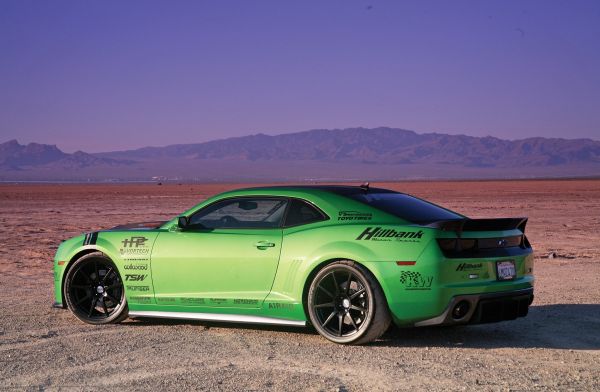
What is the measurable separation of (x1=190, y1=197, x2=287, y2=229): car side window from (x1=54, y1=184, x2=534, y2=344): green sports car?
12mm

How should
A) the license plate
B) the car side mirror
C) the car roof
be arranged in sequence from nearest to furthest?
1. the license plate
2. the car roof
3. the car side mirror

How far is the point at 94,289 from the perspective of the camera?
30.0ft

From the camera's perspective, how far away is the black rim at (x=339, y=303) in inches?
303

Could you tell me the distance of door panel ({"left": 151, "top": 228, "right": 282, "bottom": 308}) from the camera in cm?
812

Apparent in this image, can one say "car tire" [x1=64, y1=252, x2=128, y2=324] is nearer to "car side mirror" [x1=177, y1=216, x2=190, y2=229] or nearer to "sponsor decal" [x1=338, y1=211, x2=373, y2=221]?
"car side mirror" [x1=177, y1=216, x2=190, y2=229]

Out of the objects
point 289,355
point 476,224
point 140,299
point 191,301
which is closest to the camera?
point 289,355

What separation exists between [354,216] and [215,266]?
138cm

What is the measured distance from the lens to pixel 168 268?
8.59m

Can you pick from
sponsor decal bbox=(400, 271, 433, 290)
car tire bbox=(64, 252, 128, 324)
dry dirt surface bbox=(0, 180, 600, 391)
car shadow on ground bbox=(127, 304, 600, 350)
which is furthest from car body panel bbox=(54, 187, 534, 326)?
car shadow on ground bbox=(127, 304, 600, 350)

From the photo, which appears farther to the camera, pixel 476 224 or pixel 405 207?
pixel 405 207

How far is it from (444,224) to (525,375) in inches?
55.3

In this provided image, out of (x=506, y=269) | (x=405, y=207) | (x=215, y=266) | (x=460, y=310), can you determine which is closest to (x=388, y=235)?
(x=405, y=207)

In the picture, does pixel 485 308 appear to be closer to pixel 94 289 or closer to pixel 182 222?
pixel 182 222

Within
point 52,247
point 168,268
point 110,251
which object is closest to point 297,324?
point 168,268
